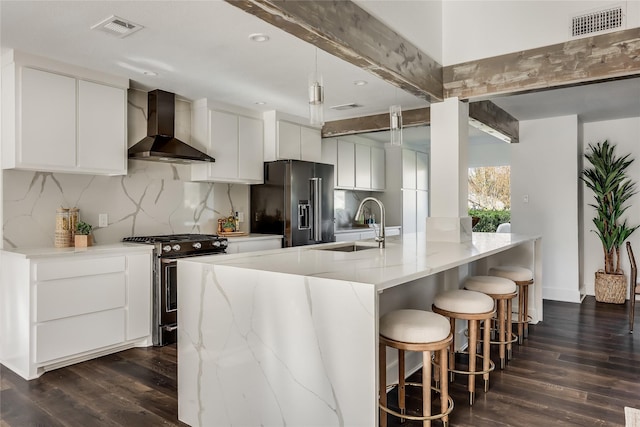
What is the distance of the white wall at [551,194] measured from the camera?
219 inches

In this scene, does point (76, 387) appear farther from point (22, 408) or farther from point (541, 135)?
point (541, 135)

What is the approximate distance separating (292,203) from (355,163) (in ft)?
7.68

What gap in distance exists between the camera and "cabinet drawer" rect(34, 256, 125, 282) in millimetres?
3135

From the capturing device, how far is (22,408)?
2600mm

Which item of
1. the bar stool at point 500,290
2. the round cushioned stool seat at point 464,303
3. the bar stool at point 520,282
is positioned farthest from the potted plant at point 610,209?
the round cushioned stool seat at point 464,303

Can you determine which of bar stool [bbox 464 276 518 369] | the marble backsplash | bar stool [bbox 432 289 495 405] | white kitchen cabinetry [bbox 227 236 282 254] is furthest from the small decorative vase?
bar stool [bbox 464 276 518 369]

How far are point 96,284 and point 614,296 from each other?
5776 mm

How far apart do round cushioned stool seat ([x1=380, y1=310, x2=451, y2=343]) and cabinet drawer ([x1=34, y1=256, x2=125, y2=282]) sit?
7.95 ft

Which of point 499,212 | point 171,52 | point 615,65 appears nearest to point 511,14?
point 615,65

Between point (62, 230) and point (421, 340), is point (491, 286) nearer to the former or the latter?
point (421, 340)

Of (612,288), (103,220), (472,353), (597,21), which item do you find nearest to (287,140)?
(103,220)

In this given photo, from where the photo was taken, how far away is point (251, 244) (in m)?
4.87

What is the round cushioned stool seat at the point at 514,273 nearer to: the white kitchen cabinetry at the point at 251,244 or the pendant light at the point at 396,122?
the pendant light at the point at 396,122

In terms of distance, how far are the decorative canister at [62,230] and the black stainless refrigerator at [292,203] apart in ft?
7.31
